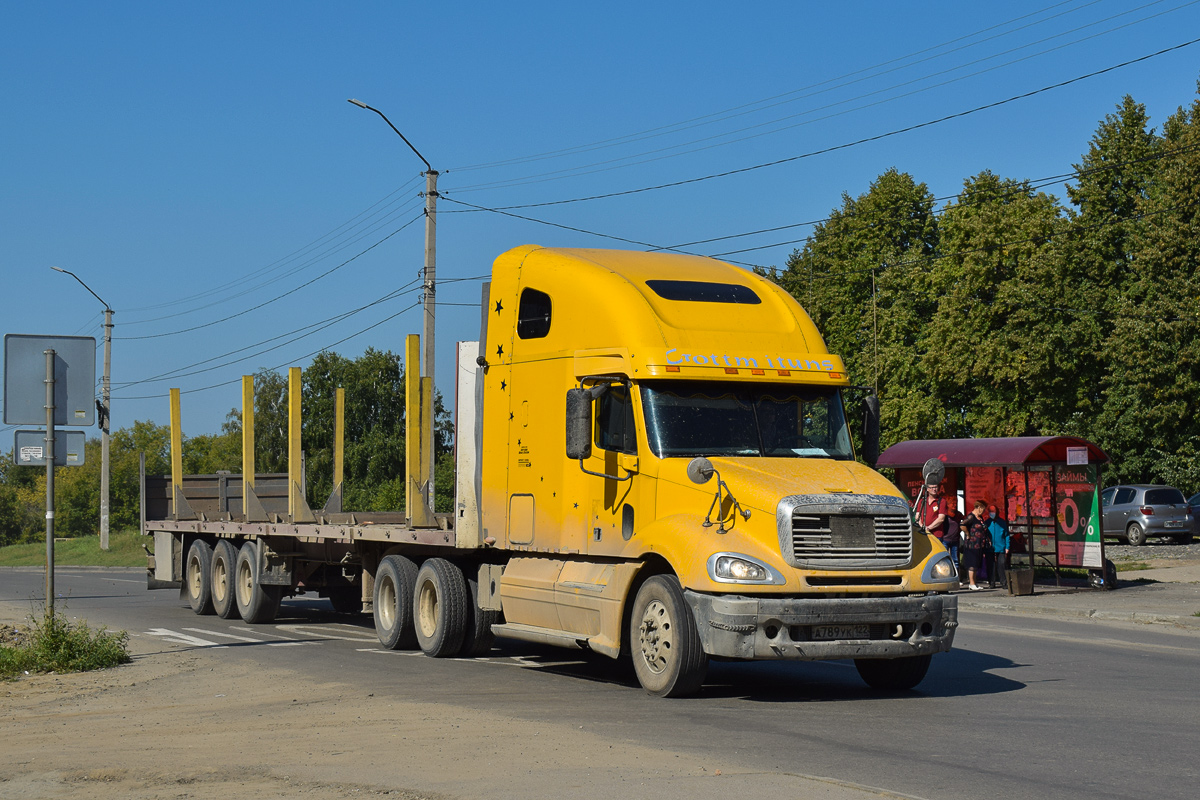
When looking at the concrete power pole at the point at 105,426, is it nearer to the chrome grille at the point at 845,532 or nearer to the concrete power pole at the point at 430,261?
the concrete power pole at the point at 430,261

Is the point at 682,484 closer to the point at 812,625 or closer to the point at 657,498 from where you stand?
the point at 657,498

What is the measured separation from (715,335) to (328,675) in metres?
4.80

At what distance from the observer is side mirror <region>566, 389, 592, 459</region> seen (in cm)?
1115

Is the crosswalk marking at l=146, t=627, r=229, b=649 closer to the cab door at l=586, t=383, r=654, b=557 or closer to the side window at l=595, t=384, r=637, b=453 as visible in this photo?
the cab door at l=586, t=383, r=654, b=557

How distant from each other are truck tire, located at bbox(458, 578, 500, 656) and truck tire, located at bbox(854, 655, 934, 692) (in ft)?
13.6

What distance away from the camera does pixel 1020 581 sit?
78.1 feet

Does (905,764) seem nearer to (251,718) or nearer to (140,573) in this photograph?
(251,718)

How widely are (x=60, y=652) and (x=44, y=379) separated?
2.76 metres

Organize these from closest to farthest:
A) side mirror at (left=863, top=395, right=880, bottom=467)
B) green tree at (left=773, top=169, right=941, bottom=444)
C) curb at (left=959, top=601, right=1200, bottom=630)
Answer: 1. side mirror at (left=863, top=395, right=880, bottom=467)
2. curb at (left=959, top=601, right=1200, bottom=630)
3. green tree at (left=773, top=169, right=941, bottom=444)

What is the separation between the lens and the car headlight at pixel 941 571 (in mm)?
10602

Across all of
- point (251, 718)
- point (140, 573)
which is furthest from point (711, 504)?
point (140, 573)

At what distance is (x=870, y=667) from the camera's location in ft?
37.2

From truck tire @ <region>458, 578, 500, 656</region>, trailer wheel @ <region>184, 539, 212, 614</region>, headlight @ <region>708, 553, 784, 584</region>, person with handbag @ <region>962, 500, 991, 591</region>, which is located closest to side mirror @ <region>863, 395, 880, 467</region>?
headlight @ <region>708, 553, 784, 584</region>

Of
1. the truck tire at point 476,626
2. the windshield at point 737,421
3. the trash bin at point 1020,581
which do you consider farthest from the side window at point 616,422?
the trash bin at point 1020,581
